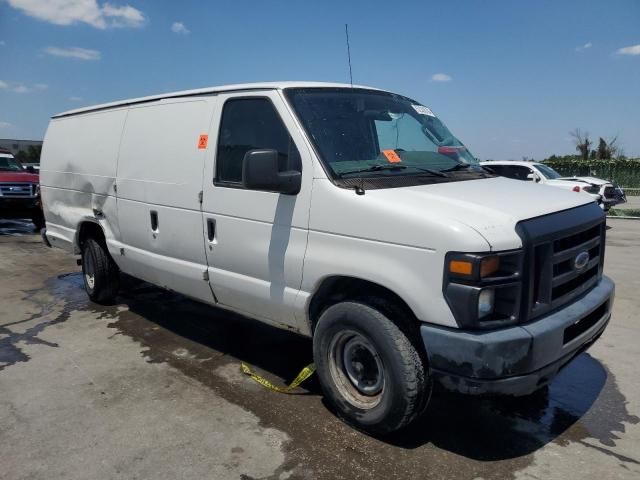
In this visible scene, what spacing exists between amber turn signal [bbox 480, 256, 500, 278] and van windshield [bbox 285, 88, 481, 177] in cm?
103

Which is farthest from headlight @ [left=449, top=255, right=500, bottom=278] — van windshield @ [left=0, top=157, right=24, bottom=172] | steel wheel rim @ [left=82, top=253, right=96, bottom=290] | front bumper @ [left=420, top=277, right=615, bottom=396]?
van windshield @ [left=0, top=157, right=24, bottom=172]

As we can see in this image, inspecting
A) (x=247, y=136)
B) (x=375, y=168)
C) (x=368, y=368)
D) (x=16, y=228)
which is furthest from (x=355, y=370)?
(x=16, y=228)

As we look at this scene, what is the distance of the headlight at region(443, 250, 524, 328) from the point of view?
107 inches

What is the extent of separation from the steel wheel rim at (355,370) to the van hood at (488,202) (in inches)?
36.2

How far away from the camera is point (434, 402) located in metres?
3.88

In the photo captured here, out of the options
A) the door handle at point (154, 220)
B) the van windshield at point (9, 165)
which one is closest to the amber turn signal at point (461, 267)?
the door handle at point (154, 220)

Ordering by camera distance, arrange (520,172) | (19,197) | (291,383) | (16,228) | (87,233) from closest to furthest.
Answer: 1. (291,383)
2. (87,233)
3. (19,197)
4. (16,228)
5. (520,172)

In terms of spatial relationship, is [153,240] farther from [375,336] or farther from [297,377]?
[375,336]

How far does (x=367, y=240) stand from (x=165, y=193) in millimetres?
2207

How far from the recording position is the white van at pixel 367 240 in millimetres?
2809

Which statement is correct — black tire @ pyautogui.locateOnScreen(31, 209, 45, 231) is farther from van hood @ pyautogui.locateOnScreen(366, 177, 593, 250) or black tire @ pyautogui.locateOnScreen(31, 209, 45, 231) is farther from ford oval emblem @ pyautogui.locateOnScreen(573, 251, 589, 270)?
ford oval emblem @ pyautogui.locateOnScreen(573, 251, 589, 270)

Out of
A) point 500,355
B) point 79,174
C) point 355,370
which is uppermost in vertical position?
point 79,174

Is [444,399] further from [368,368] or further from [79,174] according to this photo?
[79,174]

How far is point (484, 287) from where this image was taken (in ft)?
8.95
